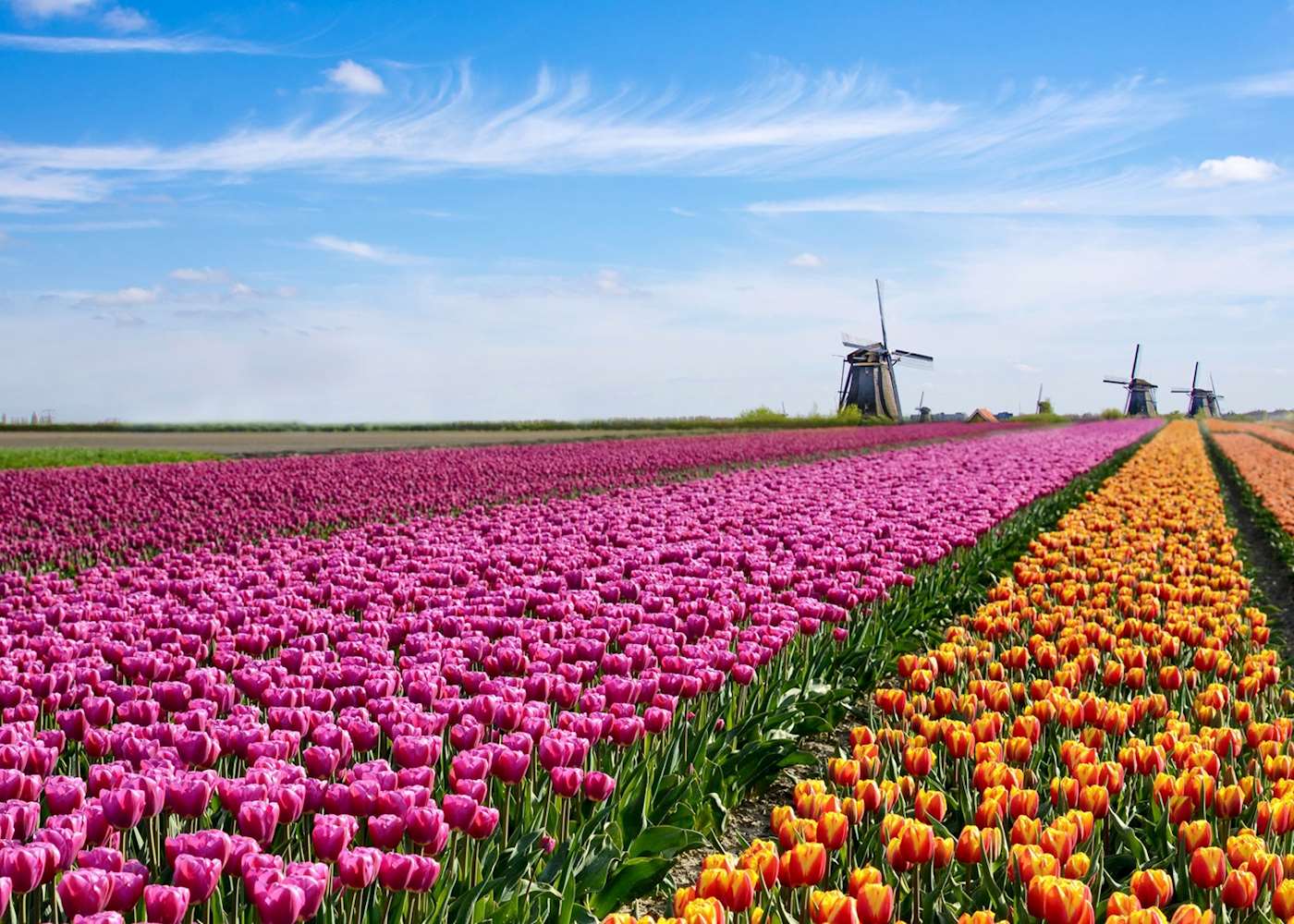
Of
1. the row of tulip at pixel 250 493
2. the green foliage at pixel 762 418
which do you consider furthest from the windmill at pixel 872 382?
the row of tulip at pixel 250 493

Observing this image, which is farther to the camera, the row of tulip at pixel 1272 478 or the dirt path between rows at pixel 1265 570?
the row of tulip at pixel 1272 478

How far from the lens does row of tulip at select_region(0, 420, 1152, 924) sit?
111 inches

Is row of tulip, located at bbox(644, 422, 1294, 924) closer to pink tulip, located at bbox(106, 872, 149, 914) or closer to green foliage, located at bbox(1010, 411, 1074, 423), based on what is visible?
pink tulip, located at bbox(106, 872, 149, 914)

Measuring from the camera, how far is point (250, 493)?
48.9 ft

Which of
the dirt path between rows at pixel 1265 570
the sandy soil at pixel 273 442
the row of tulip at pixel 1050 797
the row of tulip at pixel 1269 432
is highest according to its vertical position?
the sandy soil at pixel 273 442

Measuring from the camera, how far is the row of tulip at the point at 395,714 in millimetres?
2824

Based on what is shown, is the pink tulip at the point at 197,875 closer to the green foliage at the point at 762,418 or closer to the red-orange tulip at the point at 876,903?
the red-orange tulip at the point at 876,903

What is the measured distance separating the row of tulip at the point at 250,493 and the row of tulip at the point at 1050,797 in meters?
8.24

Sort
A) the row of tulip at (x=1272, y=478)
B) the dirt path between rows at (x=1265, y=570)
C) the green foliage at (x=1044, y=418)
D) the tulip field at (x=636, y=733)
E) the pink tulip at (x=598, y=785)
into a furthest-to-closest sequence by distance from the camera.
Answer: the green foliage at (x=1044, y=418) < the row of tulip at (x=1272, y=478) < the dirt path between rows at (x=1265, y=570) < the pink tulip at (x=598, y=785) < the tulip field at (x=636, y=733)

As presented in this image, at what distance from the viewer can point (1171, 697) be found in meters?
5.26

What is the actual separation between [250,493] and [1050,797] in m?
13.0

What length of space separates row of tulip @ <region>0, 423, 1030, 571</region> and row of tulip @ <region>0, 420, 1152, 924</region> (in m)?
2.92

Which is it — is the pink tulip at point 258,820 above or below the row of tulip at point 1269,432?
below

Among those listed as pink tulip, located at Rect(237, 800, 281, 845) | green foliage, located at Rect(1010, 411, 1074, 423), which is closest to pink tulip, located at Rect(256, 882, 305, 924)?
pink tulip, located at Rect(237, 800, 281, 845)
